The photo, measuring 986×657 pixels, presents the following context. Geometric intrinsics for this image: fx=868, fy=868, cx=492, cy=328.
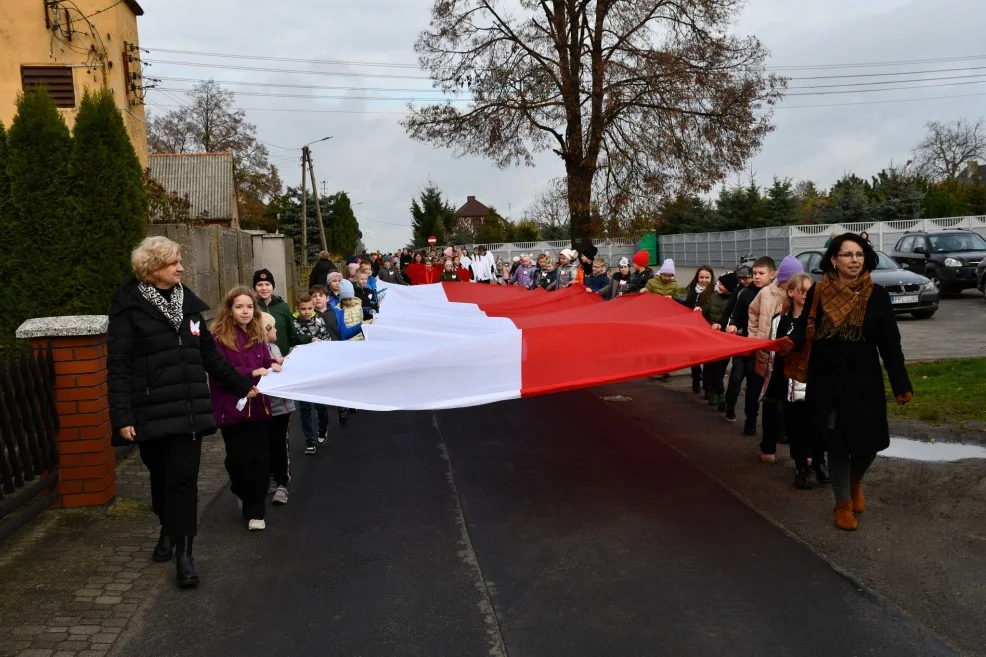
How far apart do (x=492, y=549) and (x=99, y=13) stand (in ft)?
70.0

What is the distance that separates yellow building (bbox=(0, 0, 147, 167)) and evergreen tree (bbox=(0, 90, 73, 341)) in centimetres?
1287

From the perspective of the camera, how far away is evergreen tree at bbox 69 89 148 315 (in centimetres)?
927

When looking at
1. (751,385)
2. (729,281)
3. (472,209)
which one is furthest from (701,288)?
(472,209)

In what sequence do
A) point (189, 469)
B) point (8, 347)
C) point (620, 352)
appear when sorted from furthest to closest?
1. point (8, 347)
2. point (620, 352)
3. point (189, 469)

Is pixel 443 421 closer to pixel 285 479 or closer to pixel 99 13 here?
pixel 285 479

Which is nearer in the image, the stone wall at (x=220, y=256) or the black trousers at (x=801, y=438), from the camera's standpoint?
the black trousers at (x=801, y=438)

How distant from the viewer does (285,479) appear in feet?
22.9

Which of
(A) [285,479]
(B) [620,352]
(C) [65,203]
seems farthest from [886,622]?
(C) [65,203]

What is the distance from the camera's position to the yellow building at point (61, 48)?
20.8 m

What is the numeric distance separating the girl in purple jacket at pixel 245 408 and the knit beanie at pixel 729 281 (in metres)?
5.35

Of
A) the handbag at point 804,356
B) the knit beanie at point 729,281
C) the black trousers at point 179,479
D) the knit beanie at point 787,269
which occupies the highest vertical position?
the knit beanie at point 787,269

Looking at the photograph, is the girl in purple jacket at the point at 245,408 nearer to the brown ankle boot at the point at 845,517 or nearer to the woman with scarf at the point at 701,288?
the brown ankle boot at the point at 845,517

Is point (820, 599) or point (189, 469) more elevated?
point (189, 469)

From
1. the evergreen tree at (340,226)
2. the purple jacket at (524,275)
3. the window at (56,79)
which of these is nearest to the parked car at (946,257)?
the purple jacket at (524,275)
